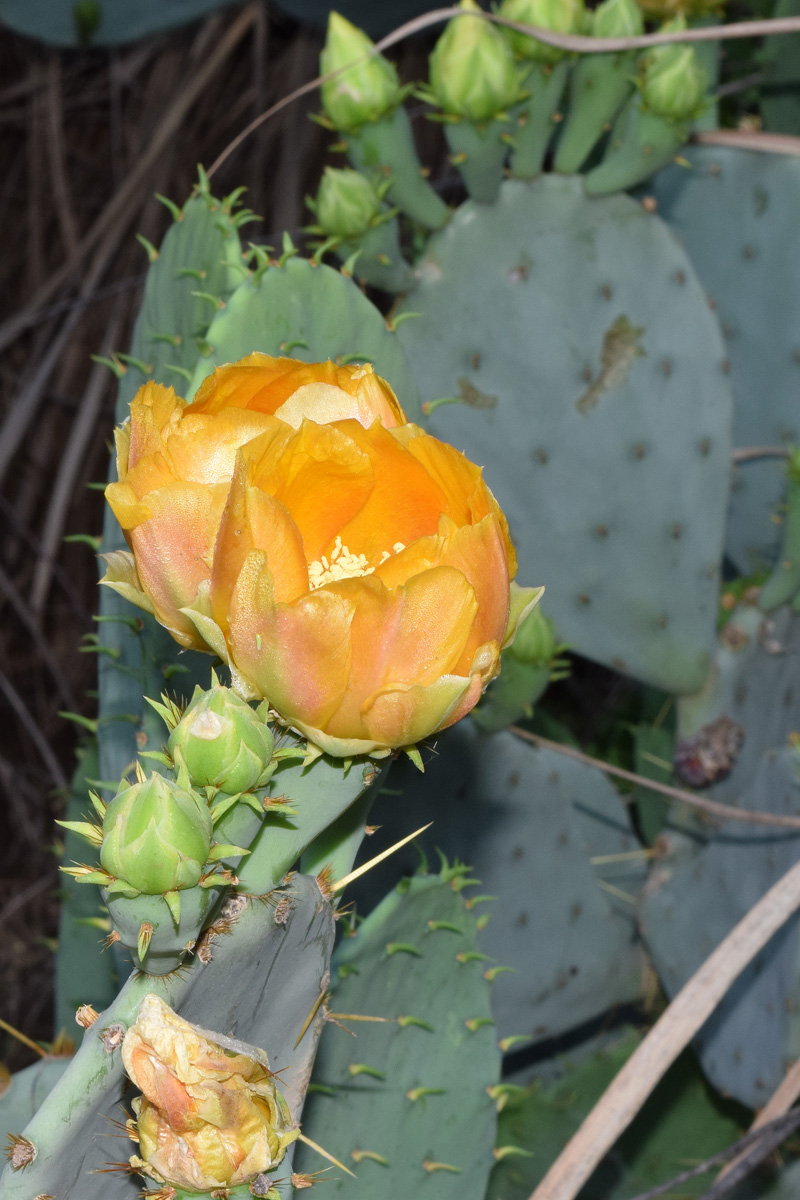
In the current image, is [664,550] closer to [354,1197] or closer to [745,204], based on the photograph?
[745,204]

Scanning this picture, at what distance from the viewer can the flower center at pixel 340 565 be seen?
1.42 feet

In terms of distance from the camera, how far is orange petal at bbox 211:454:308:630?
0.37 meters

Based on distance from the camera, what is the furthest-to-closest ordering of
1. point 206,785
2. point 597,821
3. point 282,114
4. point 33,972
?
point 282,114 → point 33,972 → point 597,821 → point 206,785

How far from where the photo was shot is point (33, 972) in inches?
64.8

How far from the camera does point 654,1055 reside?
28.1 inches

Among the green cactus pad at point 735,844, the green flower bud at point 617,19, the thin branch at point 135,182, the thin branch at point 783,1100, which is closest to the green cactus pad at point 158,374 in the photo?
the green flower bud at point 617,19

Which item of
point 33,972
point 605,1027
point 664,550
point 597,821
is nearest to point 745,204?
point 664,550

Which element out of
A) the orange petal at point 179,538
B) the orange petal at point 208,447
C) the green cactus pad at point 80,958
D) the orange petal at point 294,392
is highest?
the orange petal at point 294,392

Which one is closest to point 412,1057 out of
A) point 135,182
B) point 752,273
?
point 752,273

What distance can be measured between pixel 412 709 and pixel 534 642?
21.6 inches

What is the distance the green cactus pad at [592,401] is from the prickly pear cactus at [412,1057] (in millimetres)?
482

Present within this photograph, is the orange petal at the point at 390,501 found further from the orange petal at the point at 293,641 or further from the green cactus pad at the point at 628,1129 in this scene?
the green cactus pad at the point at 628,1129

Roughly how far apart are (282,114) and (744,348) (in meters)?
0.85

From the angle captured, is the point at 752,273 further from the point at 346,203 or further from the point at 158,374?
the point at 158,374
